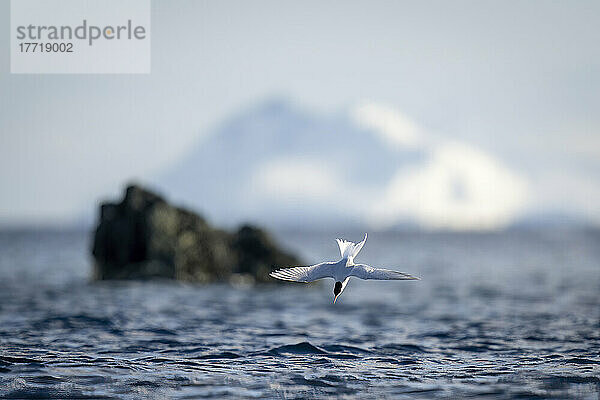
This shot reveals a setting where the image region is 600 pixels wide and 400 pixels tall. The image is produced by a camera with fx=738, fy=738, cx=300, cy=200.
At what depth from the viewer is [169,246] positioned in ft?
137

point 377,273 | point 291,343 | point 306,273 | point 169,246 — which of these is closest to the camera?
point 377,273

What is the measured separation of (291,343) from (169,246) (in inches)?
804

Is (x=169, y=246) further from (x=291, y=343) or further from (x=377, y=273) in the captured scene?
(x=377, y=273)

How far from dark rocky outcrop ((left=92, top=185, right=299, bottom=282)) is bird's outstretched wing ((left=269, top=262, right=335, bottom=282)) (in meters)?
26.4

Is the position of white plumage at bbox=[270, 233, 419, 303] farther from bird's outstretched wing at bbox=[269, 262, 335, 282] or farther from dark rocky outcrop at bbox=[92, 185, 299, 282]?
dark rocky outcrop at bbox=[92, 185, 299, 282]

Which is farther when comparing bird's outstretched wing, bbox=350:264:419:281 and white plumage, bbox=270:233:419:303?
white plumage, bbox=270:233:419:303

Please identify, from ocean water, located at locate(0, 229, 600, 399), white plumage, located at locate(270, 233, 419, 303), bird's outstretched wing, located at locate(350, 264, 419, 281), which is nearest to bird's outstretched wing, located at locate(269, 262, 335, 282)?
→ white plumage, located at locate(270, 233, 419, 303)

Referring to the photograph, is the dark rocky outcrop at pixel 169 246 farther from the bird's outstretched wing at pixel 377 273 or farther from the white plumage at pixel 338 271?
the bird's outstretched wing at pixel 377 273

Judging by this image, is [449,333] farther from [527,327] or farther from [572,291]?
[572,291]

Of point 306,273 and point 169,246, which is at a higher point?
point 169,246

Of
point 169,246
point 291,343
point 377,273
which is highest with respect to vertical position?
point 169,246

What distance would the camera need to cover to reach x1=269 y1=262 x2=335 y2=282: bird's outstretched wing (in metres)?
15.4

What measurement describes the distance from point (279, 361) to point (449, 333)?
7.99 metres

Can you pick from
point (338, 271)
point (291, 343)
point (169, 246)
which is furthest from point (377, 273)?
point (169, 246)
